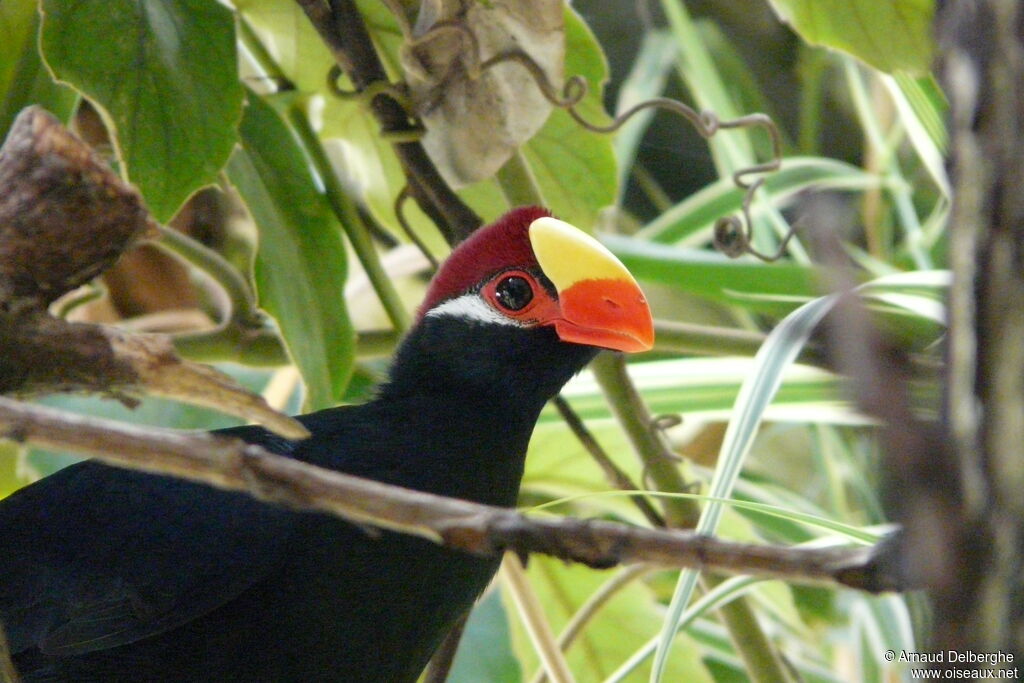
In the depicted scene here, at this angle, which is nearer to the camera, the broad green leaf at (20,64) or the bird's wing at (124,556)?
the bird's wing at (124,556)

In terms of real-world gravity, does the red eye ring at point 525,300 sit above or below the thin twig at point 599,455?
above

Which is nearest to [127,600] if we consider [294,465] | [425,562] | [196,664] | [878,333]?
[196,664]

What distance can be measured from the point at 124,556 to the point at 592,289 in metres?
0.48

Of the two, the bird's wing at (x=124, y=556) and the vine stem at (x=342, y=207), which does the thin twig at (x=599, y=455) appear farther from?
the bird's wing at (x=124, y=556)

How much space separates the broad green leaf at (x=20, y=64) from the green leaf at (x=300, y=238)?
0.21 metres

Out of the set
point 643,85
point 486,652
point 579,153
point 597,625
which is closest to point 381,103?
point 579,153

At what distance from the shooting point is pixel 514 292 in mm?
1008

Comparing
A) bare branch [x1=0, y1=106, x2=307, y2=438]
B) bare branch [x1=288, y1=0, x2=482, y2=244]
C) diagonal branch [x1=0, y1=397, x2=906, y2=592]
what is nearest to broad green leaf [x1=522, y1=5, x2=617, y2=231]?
bare branch [x1=288, y1=0, x2=482, y2=244]

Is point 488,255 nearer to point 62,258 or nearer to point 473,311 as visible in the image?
point 473,311

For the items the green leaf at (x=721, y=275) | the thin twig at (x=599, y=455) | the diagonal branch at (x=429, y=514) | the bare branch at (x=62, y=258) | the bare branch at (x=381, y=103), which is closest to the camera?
the diagonal branch at (x=429, y=514)

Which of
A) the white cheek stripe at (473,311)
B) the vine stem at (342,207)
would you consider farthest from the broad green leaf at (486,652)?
the white cheek stripe at (473,311)

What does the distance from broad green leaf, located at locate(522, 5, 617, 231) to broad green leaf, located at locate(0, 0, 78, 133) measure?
544 mm

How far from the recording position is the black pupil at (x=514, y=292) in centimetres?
100

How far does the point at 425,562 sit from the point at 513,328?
0.25m
